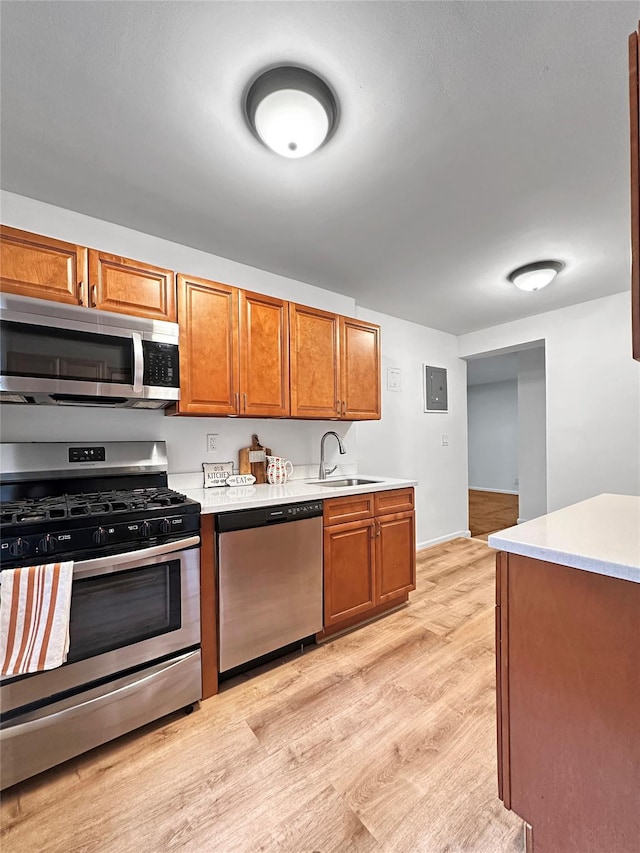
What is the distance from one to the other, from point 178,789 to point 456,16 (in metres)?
2.70

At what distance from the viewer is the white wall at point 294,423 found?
202 cm

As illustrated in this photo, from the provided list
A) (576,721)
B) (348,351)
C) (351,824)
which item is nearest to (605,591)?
(576,721)

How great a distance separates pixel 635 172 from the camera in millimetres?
840

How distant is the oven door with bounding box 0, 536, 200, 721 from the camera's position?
1.42m

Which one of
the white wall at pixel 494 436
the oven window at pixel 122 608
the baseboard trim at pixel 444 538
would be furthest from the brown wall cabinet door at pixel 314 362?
the white wall at pixel 494 436

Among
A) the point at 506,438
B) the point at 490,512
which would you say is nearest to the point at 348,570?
the point at 490,512

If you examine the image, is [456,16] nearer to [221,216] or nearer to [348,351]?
[221,216]

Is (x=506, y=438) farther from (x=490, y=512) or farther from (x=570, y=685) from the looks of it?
(x=570, y=685)

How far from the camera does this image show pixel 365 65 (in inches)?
51.3

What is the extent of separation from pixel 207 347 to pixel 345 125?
4.14ft

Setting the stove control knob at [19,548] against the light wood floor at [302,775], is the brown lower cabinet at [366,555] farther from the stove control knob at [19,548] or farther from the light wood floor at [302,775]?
the stove control knob at [19,548]

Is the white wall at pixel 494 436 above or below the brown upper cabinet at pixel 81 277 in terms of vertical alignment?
below

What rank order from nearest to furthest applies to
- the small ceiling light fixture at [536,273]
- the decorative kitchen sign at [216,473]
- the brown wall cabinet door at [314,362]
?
the decorative kitchen sign at [216,473] → the brown wall cabinet door at [314,362] → the small ceiling light fixture at [536,273]

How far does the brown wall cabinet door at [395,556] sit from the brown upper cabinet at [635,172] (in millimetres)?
1947
